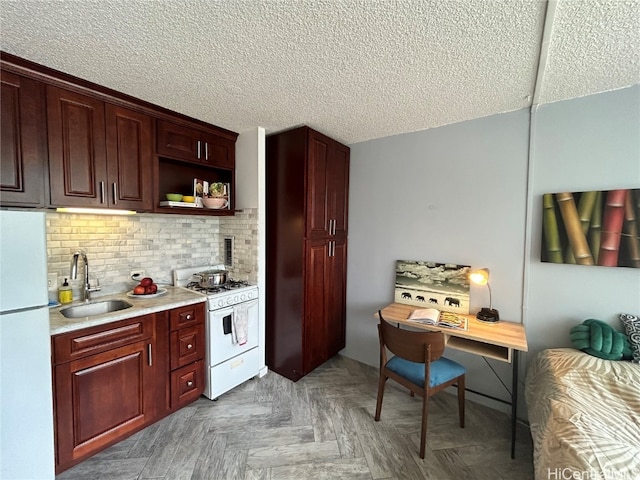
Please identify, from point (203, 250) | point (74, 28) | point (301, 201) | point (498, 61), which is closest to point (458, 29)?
point (498, 61)

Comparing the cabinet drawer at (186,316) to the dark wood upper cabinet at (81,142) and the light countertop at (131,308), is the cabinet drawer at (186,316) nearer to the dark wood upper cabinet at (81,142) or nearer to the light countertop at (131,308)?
the light countertop at (131,308)

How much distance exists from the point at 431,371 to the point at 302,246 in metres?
1.43

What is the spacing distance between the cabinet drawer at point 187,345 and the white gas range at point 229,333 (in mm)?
62

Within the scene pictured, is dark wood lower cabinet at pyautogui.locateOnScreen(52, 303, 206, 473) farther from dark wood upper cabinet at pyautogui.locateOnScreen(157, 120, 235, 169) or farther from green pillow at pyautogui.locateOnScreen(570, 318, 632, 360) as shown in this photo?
green pillow at pyautogui.locateOnScreen(570, 318, 632, 360)

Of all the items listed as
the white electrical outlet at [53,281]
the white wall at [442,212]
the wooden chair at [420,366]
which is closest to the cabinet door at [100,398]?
the white electrical outlet at [53,281]

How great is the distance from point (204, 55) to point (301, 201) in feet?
4.26

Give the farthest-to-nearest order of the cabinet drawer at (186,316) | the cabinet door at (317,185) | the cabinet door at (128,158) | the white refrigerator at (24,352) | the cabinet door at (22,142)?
the cabinet door at (317,185) < the cabinet drawer at (186,316) < the cabinet door at (128,158) < the cabinet door at (22,142) < the white refrigerator at (24,352)

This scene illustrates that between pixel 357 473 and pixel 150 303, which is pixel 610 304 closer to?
pixel 357 473

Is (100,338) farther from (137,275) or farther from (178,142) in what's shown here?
(178,142)

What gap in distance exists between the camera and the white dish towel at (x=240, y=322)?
2.39 meters

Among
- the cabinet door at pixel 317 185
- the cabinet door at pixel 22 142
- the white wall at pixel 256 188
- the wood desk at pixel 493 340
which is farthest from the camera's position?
the white wall at pixel 256 188

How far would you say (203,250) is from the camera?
2908 mm

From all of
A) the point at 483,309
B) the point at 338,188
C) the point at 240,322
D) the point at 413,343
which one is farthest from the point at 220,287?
the point at 483,309

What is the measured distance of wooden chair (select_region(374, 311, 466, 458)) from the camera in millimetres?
1733
